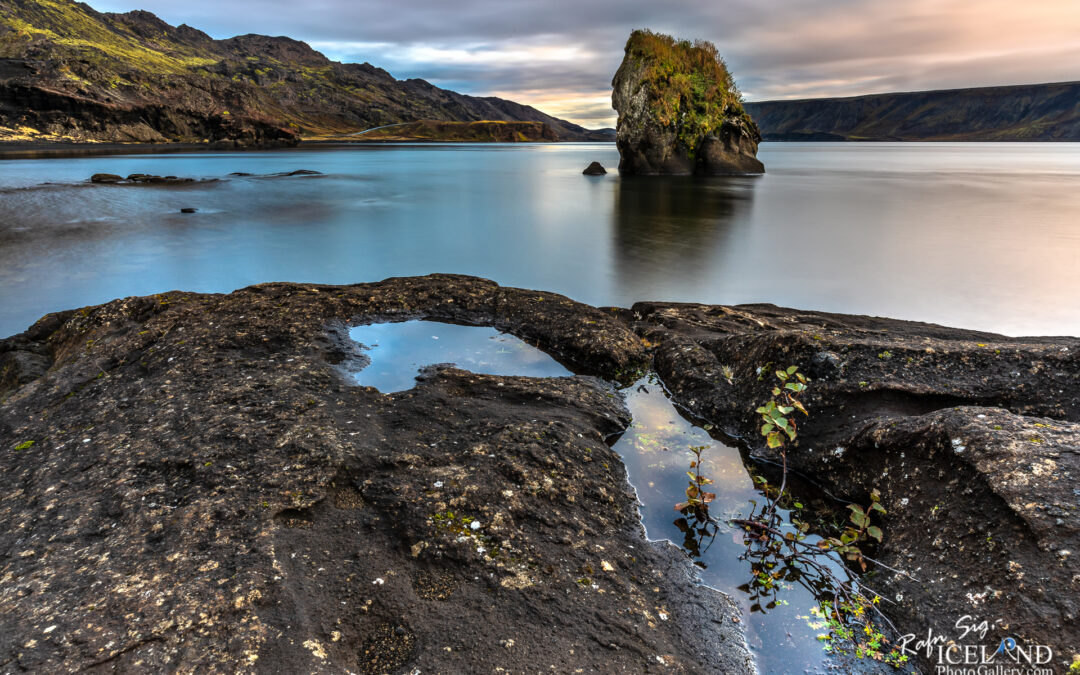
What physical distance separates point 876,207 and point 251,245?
1283 inches

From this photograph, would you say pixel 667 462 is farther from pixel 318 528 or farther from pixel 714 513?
pixel 318 528

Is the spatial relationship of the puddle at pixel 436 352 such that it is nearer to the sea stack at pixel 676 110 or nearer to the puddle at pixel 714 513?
the puddle at pixel 714 513

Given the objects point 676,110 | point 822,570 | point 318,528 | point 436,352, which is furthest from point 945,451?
point 676,110

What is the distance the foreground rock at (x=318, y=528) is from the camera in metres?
3.22

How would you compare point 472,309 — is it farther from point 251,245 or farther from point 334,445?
point 251,245

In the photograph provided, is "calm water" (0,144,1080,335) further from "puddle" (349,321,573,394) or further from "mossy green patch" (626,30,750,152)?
"mossy green patch" (626,30,750,152)

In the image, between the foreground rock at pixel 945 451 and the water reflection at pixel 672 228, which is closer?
the foreground rock at pixel 945 451

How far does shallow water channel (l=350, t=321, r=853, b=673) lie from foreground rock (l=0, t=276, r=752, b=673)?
273 mm

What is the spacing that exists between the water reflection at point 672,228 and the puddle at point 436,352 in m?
5.81

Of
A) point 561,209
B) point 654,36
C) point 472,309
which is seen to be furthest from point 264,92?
point 472,309

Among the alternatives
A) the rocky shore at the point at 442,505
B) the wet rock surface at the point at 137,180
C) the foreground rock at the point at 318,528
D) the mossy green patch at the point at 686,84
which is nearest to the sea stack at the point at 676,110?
the mossy green patch at the point at 686,84

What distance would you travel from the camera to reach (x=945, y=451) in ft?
15.2

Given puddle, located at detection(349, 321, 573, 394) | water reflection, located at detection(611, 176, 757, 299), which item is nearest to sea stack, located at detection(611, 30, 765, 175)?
water reflection, located at detection(611, 176, 757, 299)

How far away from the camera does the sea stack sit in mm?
43594
